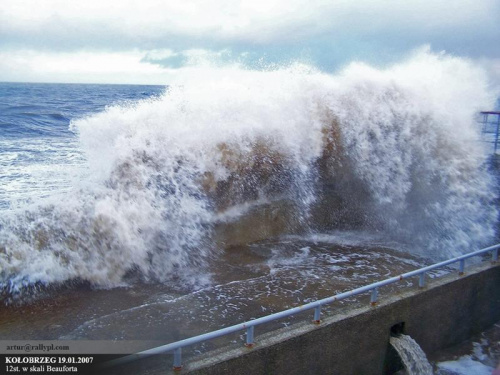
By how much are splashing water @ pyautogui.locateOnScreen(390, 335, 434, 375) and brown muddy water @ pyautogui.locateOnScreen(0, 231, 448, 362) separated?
21.2 inches

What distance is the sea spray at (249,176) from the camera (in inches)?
207

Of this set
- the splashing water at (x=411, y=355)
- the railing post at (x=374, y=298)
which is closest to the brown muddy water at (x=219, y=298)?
the railing post at (x=374, y=298)

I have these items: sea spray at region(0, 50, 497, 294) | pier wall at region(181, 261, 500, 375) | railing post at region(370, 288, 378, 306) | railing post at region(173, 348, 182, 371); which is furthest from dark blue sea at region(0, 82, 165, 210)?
railing post at region(370, 288, 378, 306)

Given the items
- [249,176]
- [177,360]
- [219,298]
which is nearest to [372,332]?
[219,298]

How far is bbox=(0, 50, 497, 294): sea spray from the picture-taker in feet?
17.3

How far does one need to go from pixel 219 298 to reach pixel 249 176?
295cm

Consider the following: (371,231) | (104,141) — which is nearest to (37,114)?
(104,141)

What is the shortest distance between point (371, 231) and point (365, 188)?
2.94 ft

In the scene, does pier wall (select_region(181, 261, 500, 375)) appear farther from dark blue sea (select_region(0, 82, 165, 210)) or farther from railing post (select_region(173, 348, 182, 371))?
dark blue sea (select_region(0, 82, 165, 210))

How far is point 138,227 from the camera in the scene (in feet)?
18.5

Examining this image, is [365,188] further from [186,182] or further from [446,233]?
[186,182]

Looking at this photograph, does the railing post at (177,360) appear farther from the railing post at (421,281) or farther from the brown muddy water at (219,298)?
the railing post at (421,281)

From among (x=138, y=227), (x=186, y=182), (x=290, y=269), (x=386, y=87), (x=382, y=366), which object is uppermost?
(x=386, y=87)

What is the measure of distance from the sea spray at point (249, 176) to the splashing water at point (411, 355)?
229 cm
